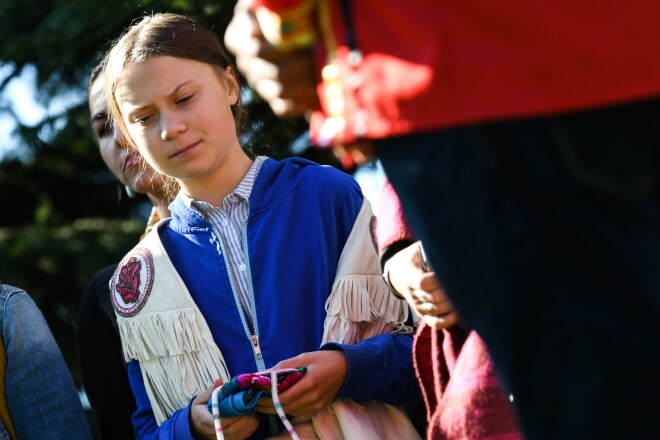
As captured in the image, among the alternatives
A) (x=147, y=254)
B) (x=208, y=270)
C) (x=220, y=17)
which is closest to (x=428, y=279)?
(x=208, y=270)

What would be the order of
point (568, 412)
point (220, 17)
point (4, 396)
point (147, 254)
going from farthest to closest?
point (220, 17) < point (4, 396) < point (147, 254) < point (568, 412)

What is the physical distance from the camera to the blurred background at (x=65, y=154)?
3916mm

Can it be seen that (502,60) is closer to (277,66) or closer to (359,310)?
(277,66)

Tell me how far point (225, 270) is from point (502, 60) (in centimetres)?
148

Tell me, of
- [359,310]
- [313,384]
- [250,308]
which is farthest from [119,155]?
[313,384]

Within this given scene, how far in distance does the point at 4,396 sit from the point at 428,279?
1620 mm

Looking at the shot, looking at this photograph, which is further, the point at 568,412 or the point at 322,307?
the point at 322,307

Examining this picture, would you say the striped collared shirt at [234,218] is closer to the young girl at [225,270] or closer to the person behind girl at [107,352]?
the young girl at [225,270]

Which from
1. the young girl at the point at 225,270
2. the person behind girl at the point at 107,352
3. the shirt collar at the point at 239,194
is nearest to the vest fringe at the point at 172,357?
the young girl at the point at 225,270

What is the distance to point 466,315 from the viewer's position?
1.34 meters

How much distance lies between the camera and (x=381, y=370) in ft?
8.12

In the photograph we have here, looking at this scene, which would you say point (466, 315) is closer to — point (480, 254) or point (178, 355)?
point (480, 254)

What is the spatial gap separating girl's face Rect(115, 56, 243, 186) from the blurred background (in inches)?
22.3

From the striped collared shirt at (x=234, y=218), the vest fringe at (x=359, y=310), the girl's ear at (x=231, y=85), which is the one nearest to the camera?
the vest fringe at (x=359, y=310)
